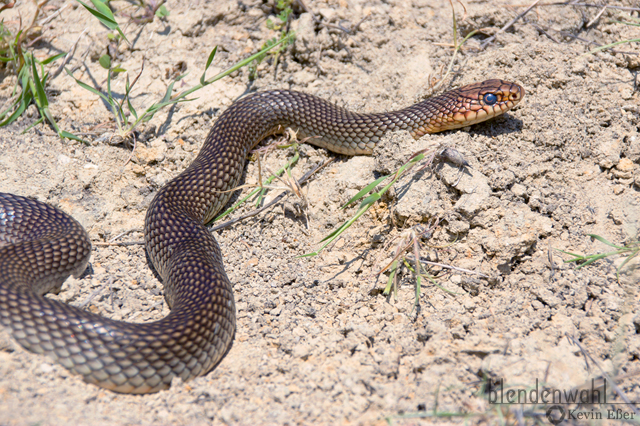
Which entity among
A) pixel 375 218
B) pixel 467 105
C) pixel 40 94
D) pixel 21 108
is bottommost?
pixel 375 218

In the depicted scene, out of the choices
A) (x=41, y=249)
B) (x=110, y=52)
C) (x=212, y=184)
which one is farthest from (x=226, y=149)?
(x=110, y=52)

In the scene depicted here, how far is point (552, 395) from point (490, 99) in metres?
3.58

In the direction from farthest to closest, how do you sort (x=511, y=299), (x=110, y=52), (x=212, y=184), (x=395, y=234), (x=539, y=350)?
(x=110, y=52) < (x=212, y=184) < (x=395, y=234) < (x=511, y=299) < (x=539, y=350)

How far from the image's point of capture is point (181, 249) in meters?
4.30

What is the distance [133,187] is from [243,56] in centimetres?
271

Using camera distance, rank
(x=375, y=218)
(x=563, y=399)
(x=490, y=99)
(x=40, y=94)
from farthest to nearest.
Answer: (x=40, y=94)
(x=490, y=99)
(x=375, y=218)
(x=563, y=399)

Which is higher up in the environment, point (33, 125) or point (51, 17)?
point (51, 17)

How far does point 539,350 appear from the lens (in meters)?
3.43

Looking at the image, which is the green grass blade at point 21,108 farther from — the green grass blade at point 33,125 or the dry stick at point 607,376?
the dry stick at point 607,376

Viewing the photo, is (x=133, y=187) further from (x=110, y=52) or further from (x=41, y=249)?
(x=110, y=52)

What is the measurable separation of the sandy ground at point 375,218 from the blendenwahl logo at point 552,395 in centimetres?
6

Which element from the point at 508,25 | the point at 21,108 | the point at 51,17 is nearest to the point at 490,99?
the point at 508,25

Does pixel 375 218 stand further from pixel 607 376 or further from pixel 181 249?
pixel 607 376

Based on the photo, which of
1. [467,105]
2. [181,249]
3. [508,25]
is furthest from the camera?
[508,25]
